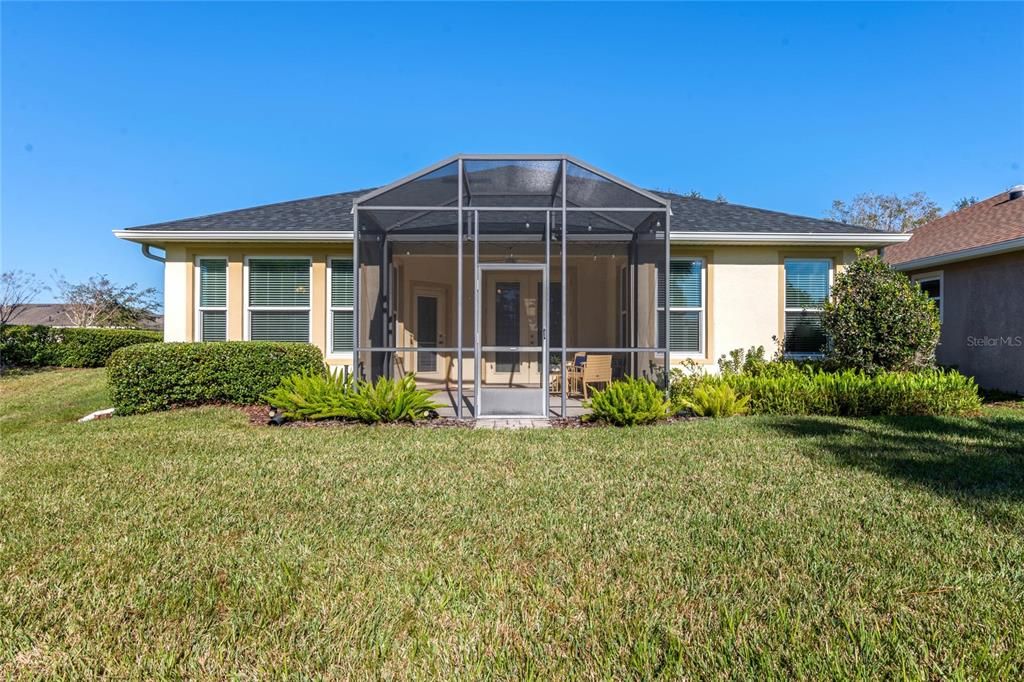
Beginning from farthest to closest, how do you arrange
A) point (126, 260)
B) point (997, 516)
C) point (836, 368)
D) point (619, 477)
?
point (126, 260) → point (836, 368) → point (619, 477) → point (997, 516)

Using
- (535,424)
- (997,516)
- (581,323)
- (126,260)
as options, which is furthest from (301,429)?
(126,260)

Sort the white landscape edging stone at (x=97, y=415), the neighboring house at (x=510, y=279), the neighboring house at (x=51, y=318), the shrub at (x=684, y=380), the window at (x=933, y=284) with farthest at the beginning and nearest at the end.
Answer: the neighboring house at (x=51, y=318) < the window at (x=933, y=284) < the neighboring house at (x=510, y=279) < the shrub at (x=684, y=380) < the white landscape edging stone at (x=97, y=415)

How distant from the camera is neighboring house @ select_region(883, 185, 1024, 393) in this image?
32.0 ft

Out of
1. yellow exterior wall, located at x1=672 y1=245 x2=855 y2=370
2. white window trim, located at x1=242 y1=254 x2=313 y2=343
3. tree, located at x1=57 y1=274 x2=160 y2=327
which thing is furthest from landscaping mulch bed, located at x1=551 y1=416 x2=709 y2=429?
tree, located at x1=57 y1=274 x2=160 y2=327

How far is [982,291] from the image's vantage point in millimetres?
10508

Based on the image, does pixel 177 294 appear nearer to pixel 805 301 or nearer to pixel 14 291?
pixel 805 301

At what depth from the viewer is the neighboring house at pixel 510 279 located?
859 cm

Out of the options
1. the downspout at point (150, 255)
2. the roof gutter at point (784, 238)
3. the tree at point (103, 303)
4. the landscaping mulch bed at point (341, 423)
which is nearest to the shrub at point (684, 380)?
the roof gutter at point (784, 238)

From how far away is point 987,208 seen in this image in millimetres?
13758

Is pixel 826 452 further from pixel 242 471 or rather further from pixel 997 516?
pixel 242 471

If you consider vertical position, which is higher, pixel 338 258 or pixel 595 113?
pixel 595 113

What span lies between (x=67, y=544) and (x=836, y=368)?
33.6 feet

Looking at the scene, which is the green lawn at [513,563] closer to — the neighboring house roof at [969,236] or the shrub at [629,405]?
the shrub at [629,405]
